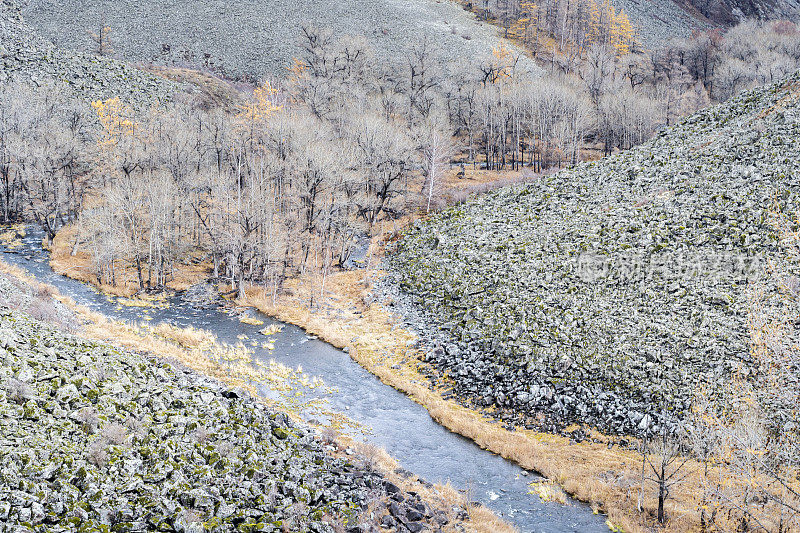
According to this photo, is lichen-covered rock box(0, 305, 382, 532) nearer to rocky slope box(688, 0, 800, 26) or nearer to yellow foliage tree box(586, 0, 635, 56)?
yellow foliage tree box(586, 0, 635, 56)

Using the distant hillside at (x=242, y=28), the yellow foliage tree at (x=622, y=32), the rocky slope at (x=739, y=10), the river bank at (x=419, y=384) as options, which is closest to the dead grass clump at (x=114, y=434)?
the river bank at (x=419, y=384)

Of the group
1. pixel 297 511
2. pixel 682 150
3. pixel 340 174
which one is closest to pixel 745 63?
pixel 682 150

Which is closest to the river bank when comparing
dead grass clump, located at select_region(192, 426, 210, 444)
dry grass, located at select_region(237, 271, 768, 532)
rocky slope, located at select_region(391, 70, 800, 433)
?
dry grass, located at select_region(237, 271, 768, 532)

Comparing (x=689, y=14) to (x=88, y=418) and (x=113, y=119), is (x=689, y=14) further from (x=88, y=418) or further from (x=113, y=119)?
(x=88, y=418)

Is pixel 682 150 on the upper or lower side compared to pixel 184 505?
upper

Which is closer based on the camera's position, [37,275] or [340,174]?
[37,275]

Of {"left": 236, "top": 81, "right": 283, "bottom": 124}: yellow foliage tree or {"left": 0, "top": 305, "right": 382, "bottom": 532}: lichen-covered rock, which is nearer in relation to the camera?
{"left": 0, "top": 305, "right": 382, "bottom": 532}: lichen-covered rock

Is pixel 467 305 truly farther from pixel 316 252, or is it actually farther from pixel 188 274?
pixel 188 274
